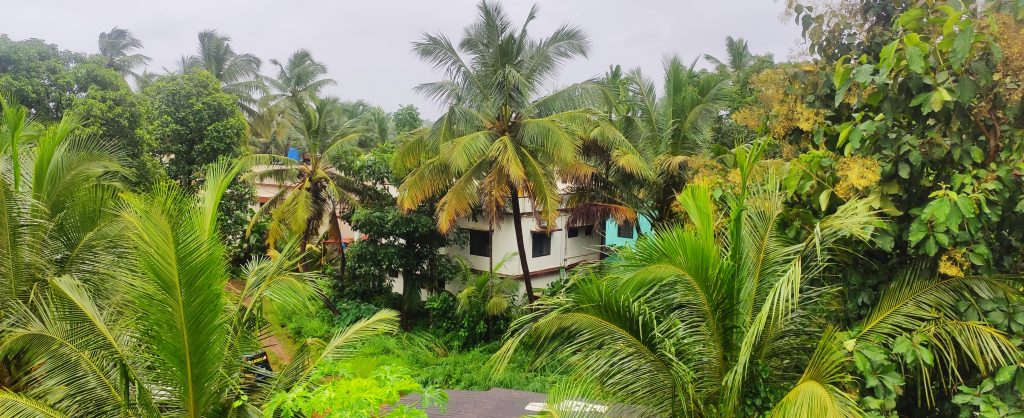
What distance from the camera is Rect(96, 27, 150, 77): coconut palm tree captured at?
29641 mm

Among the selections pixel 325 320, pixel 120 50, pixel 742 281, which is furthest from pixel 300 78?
pixel 742 281

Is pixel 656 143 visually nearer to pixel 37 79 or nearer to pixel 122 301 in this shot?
pixel 122 301

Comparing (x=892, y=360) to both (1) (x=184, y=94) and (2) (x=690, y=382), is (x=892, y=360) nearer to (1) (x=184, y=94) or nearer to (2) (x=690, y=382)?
(2) (x=690, y=382)

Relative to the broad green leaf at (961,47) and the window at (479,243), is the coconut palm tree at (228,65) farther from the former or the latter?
the broad green leaf at (961,47)

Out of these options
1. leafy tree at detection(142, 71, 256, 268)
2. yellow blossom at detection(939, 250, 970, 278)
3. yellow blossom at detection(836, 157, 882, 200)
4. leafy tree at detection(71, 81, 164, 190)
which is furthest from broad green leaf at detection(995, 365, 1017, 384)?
leafy tree at detection(142, 71, 256, 268)

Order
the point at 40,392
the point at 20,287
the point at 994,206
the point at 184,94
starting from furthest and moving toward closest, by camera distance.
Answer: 1. the point at 184,94
2. the point at 20,287
3. the point at 40,392
4. the point at 994,206

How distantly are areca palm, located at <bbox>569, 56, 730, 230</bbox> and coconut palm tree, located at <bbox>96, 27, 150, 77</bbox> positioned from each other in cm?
2549

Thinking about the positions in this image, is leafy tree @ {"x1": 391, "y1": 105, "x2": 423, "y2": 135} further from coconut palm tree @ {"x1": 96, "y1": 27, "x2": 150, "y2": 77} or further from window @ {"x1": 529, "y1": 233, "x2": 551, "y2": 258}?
window @ {"x1": 529, "y1": 233, "x2": 551, "y2": 258}

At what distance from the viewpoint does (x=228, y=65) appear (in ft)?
89.6

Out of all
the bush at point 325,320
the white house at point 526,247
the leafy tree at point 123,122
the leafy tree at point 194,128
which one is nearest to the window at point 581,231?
the white house at point 526,247

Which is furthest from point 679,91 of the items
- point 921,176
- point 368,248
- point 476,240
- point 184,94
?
point 184,94

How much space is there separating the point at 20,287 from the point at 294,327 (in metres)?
11.8

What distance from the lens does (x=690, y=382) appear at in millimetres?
3908

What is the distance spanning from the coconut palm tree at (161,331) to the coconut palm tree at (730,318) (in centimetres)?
193
